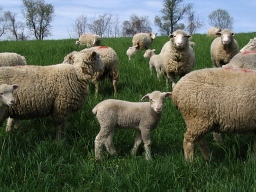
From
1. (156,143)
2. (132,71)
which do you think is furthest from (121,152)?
(132,71)

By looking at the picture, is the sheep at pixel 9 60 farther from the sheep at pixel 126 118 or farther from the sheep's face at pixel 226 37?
the sheep's face at pixel 226 37

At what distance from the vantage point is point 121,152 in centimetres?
463

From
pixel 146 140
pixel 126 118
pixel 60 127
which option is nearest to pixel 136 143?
pixel 146 140

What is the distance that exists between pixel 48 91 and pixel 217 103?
228 cm

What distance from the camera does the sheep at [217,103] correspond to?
387 cm

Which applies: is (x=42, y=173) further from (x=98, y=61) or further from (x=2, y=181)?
(x=98, y=61)

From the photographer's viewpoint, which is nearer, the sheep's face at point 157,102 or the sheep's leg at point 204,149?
the sheep's leg at point 204,149

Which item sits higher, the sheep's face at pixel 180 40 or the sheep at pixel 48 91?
the sheep's face at pixel 180 40

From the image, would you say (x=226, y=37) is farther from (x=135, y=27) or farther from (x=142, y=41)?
(x=135, y=27)

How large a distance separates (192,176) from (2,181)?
184cm

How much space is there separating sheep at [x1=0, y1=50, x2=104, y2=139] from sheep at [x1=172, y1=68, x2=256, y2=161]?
5.53ft

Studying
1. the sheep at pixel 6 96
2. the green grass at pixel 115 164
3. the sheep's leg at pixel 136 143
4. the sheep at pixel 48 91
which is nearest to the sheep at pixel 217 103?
the green grass at pixel 115 164

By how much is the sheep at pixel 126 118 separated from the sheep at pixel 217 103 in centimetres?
43

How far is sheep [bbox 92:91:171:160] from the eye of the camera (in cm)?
434
